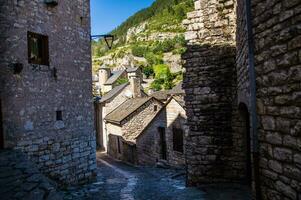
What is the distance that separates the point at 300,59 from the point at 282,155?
1.23 meters

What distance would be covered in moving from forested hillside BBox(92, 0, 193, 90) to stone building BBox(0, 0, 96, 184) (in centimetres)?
4096

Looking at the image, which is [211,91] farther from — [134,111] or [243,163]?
[134,111]

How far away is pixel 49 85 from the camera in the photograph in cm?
1025

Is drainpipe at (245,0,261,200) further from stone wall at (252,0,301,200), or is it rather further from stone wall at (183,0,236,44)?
stone wall at (183,0,236,44)

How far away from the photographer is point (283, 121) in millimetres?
3963

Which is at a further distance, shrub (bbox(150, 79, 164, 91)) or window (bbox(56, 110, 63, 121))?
shrub (bbox(150, 79, 164, 91))

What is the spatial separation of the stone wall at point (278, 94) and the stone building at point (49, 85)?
685 centimetres

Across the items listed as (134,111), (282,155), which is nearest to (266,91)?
(282,155)

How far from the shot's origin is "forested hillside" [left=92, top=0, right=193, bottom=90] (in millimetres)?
65562

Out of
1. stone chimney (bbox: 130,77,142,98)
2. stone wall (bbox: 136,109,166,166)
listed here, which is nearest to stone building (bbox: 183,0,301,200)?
stone wall (bbox: 136,109,166,166)

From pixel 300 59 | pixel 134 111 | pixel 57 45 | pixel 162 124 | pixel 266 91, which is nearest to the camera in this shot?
pixel 300 59

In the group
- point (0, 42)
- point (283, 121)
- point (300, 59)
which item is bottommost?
point (283, 121)

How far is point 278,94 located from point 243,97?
8.46 feet

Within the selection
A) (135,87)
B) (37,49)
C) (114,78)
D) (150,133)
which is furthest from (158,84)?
(37,49)
